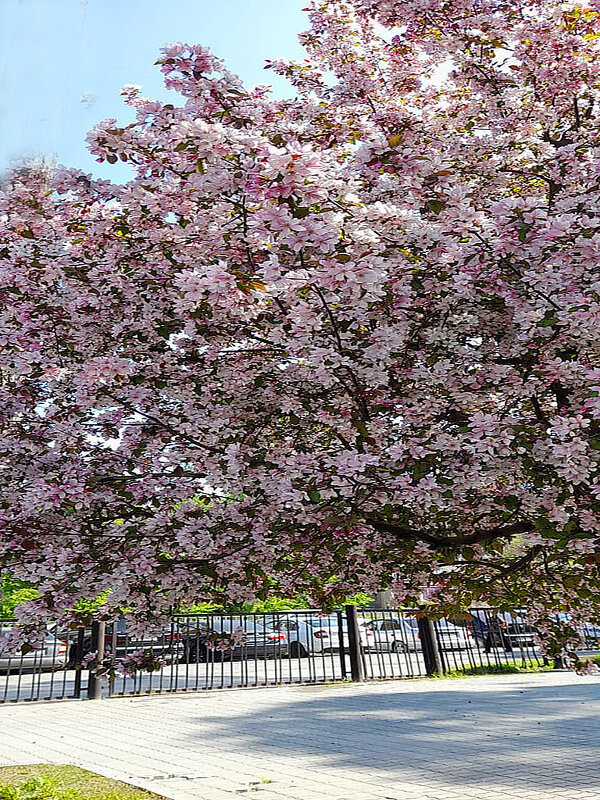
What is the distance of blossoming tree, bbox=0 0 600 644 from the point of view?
10.3 ft

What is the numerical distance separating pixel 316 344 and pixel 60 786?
4308mm

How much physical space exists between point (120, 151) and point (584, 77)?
2.95m

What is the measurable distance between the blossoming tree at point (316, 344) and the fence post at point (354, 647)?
9.45m

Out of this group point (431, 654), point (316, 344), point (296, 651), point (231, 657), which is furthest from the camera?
point (296, 651)

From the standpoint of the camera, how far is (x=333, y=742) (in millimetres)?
7906

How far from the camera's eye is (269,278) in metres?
2.90

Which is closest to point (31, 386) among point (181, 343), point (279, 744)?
point (181, 343)

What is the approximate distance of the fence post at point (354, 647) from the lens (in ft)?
45.3

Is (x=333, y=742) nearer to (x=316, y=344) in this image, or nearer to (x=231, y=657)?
(x=231, y=657)

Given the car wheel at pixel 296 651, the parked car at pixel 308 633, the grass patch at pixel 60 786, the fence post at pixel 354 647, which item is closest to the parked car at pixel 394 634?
the parked car at pixel 308 633

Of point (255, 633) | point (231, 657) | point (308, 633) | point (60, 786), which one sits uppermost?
point (308, 633)

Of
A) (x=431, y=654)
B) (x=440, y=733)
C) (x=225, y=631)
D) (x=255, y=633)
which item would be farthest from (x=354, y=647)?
(x=440, y=733)

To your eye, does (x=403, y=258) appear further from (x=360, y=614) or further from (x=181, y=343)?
(x=360, y=614)

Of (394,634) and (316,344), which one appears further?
(394,634)
